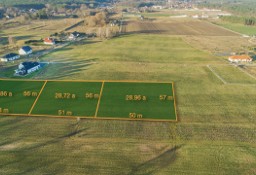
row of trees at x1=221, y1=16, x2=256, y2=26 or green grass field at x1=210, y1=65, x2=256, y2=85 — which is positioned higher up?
row of trees at x1=221, y1=16, x2=256, y2=26

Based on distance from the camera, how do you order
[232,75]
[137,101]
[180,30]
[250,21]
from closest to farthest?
1. [137,101]
2. [232,75]
3. [180,30]
4. [250,21]

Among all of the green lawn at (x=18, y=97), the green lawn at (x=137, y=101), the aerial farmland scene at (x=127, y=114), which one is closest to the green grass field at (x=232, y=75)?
the aerial farmland scene at (x=127, y=114)

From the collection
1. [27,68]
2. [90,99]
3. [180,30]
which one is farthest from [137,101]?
[180,30]

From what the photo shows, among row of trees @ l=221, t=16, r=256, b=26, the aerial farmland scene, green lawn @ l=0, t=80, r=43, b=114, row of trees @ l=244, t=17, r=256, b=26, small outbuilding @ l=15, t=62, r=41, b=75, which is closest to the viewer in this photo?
the aerial farmland scene

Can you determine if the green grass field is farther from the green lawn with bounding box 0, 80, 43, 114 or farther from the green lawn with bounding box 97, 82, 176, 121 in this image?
the green lawn with bounding box 0, 80, 43, 114

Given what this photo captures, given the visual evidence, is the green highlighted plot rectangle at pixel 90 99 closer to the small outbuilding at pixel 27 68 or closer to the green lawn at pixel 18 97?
the green lawn at pixel 18 97

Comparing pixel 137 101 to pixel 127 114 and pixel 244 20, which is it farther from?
pixel 244 20

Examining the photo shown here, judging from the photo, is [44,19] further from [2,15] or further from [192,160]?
[192,160]

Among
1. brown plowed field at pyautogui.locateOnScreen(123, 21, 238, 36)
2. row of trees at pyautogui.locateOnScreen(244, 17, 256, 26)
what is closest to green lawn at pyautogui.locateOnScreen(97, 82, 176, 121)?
brown plowed field at pyautogui.locateOnScreen(123, 21, 238, 36)
